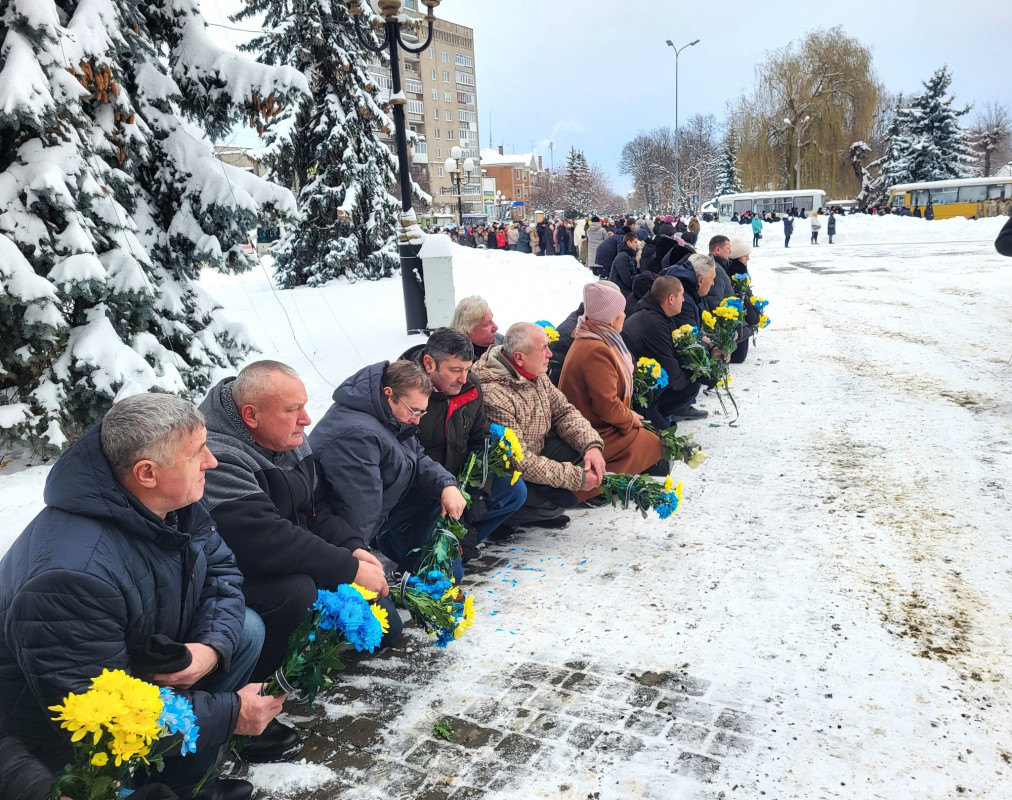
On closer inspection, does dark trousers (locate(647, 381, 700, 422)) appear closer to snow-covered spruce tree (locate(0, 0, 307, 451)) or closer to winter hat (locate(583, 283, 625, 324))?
winter hat (locate(583, 283, 625, 324))

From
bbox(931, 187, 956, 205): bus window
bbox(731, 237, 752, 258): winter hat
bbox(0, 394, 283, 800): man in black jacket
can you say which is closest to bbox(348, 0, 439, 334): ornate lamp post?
bbox(731, 237, 752, 258): winter hat

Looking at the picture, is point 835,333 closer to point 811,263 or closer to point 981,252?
point 811,263

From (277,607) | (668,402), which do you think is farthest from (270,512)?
(668,402)

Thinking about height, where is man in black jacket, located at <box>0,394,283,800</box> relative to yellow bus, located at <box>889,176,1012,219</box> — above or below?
below

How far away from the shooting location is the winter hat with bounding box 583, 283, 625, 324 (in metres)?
5.25

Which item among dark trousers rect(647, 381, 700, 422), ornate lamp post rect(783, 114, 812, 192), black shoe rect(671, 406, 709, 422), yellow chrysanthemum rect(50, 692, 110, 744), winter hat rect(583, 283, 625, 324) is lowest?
black shoe rect(671, 406, 709, 422)

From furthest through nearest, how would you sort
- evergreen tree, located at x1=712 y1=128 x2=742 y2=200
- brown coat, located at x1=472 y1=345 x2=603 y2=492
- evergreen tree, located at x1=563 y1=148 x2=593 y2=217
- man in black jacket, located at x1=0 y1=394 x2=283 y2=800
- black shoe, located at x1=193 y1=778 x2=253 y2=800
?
1. evergreen tree, located at x1=563 y1=148 x2=593 y2=217
2. evergreen tree, located at x1=712 y1=128 x2=742 y2=200
3. brown coat, located at x1=472 y1=345 x2=603 y2=492
4. black shoe, located at x1=193 y1=778 x2=253 y2=800
5. man in black jacket, located at x1=0 y1=394 x2=283 y2=800

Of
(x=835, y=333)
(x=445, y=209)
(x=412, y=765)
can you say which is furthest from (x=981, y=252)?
(x=445, y=209)

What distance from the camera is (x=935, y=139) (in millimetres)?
45844

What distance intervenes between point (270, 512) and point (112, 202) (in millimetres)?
3902

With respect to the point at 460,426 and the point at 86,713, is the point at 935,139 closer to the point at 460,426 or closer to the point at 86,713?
the point at 460,426

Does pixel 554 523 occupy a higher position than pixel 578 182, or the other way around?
pixel 578 182

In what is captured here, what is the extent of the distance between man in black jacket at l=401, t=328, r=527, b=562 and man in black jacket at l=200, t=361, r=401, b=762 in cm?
109

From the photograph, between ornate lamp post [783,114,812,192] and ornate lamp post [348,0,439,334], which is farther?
ornate lamp post [783,114,812,192]
